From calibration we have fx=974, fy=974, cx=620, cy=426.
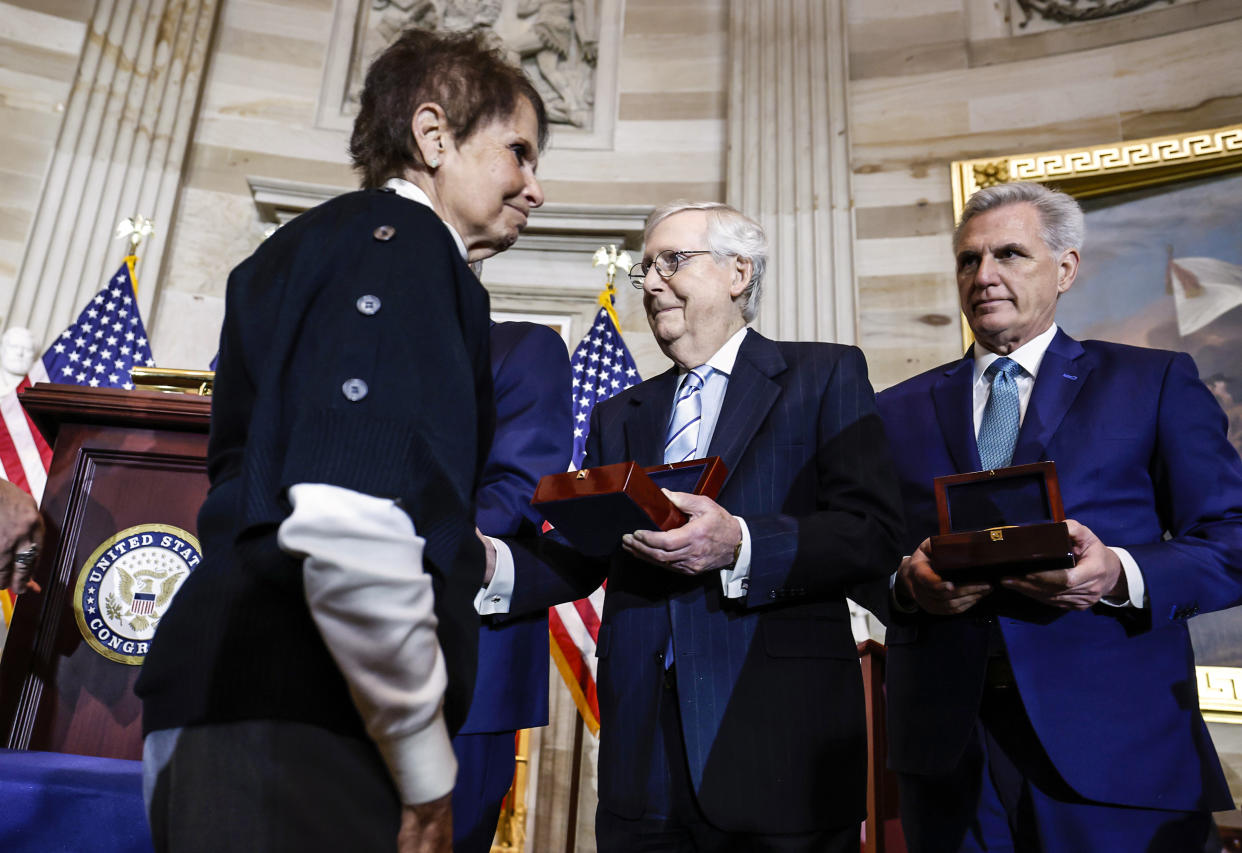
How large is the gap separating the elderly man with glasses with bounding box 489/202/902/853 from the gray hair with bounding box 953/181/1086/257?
715 millimetres

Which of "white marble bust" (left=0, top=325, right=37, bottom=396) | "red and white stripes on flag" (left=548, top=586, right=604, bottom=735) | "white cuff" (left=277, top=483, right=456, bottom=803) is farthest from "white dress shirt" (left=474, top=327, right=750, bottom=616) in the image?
"white marble bust" (left=0, top=325, right=37, bottom=396)

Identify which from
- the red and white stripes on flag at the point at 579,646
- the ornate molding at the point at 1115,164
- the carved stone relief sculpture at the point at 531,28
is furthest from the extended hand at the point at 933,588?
the carved stone relief sculpture at the point at 531,28

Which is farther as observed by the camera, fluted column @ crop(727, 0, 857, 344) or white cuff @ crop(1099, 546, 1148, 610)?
fluted column @ crop(727, 0, 857, 344)

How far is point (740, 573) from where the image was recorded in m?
1.94

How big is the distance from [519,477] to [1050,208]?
1561 mm

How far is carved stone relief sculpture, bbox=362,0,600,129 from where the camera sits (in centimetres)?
703

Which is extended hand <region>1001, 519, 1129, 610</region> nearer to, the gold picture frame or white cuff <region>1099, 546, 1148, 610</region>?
white cuff <region>1099, 546, 1148, 610</region>

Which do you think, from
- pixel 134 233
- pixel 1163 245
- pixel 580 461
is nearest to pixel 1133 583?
pixel 580 461

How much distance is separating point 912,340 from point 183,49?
5.19 m

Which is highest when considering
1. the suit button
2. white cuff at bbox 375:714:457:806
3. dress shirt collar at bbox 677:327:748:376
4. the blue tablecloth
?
dress shirt collar at bbox 677:327:748:376

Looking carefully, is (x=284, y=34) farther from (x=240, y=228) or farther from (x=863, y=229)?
(x=863, y=229)

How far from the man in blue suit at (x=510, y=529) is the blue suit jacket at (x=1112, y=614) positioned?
32.9 inches

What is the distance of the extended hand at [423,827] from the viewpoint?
105 centimetres

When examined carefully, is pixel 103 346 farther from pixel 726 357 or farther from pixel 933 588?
pixel 933 588
